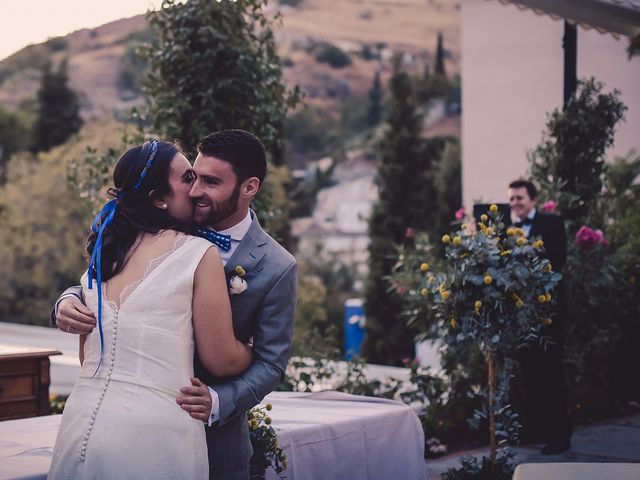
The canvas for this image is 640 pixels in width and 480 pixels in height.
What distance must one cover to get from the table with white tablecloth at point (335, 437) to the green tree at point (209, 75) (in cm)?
245

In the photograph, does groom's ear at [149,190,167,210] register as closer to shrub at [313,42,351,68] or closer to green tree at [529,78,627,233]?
green tree at [529,78,627,233]

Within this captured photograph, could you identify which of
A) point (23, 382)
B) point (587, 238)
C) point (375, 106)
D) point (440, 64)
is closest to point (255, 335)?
point (23, 382)

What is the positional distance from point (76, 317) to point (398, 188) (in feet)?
59.1

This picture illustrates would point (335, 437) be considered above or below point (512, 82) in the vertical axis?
below

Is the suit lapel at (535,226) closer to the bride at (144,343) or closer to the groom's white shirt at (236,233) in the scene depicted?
the groom's white shirt at (236,233)

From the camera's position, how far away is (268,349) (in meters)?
2.65

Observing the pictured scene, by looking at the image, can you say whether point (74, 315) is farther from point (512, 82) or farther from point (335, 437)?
point (512, 82)

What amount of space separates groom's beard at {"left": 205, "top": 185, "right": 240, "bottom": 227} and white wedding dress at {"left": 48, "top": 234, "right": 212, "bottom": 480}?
0.71ft

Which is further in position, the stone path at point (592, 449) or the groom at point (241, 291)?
the stone path at point (592, 449)

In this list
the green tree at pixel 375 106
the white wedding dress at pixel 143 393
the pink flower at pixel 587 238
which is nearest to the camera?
the white wedding dress at pixel 143 393

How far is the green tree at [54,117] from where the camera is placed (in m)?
37.6

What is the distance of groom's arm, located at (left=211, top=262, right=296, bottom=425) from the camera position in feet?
8.51

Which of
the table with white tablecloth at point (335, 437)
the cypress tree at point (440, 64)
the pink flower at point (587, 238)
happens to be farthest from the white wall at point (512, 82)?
the cypress tree at point (440, 64)

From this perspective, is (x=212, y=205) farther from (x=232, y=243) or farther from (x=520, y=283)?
(x=520, y=283)
